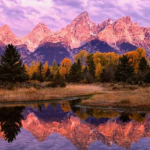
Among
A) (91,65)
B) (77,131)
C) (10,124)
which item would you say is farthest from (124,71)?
(77,131)

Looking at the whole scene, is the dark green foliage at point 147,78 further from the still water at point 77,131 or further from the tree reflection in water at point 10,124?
the tree reflection in water at point 10,124

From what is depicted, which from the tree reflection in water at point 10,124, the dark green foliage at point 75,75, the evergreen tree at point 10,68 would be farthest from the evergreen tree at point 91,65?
the tree reflection in water at point 10,124

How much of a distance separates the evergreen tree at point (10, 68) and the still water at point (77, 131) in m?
23.4

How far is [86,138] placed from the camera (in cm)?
1417

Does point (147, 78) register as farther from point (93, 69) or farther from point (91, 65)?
point (91, 65)

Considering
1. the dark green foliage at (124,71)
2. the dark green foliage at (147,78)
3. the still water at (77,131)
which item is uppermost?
the dark green foliage at (124,71)

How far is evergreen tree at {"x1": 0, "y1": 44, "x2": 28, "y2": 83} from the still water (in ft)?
76.9

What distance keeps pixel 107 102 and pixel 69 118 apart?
8.56 meters

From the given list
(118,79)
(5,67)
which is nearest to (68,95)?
(5,67)

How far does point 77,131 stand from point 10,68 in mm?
32049

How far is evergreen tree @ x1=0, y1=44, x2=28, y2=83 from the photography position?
4497 cm

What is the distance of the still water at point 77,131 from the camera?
12906 millimetres

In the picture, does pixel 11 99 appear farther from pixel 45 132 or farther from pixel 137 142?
pixel 137 142

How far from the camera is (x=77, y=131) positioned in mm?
15961
